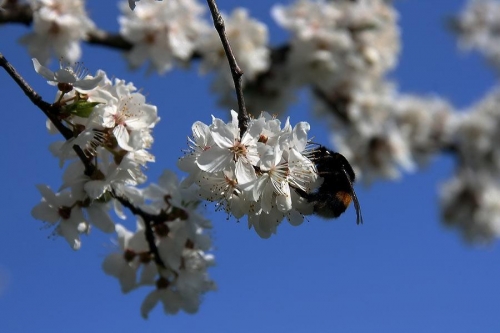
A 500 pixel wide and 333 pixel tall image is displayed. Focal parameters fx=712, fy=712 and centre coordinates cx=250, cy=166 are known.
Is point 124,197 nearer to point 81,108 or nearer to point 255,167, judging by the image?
point 81,108

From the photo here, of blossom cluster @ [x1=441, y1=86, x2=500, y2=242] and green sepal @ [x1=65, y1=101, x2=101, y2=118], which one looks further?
blossom cluster @ [x1=441, y1=86, x2=500, y2=242]

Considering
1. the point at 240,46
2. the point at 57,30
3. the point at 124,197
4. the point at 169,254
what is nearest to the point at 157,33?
the point at 240,46

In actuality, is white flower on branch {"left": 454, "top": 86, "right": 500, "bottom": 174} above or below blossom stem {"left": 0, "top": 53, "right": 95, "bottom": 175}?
above

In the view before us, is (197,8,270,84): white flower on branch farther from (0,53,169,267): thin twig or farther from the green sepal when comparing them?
the green sepal

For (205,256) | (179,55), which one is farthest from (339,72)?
(205,256)

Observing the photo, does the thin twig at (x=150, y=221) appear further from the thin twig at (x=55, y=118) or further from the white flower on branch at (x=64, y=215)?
the white flower on branch at (x=64, y=215)

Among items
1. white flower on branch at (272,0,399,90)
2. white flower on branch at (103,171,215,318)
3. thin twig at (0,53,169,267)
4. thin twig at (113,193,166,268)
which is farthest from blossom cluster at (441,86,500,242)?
thin twig at (0,53,169,267)

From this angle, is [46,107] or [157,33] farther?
[157,33]

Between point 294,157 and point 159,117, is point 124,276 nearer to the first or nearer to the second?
point 159,117
